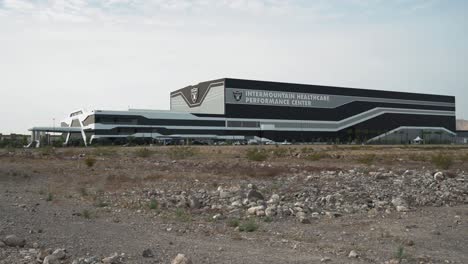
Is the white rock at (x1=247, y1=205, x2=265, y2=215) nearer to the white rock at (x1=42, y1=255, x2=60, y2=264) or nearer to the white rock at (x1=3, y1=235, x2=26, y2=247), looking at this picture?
the white rock at (x1=3, y1=235, x2=26, y2=247)

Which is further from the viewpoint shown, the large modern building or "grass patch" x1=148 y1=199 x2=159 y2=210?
the large modern building

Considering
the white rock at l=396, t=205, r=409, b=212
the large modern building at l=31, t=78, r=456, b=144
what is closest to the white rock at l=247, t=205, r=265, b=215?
the white rock at l=396, t=205, r=409, b=212

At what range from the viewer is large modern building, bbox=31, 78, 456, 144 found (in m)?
126

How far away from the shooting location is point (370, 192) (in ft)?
64.4

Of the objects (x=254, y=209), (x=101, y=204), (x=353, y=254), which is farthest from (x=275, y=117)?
(x=353, y=254)

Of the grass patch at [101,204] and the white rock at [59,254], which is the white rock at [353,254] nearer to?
the white rock at [59,254]

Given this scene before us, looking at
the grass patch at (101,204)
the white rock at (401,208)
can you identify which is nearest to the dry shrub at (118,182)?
the grass patch at (101,204)

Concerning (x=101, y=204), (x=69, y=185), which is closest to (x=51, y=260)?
(x=101, y=204)

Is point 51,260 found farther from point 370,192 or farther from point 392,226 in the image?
Result: point 370,192

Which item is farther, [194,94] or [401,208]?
[194,94]

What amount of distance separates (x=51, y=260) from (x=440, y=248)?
780 cm

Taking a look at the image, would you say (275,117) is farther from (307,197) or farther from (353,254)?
(353,254)

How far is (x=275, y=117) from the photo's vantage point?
140 metres

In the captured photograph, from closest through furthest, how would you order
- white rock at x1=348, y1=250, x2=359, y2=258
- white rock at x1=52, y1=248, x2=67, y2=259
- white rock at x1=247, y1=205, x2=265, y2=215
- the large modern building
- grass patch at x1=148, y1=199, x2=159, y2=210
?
white rock at x1=52, y1=248, x2=67, y2=259
white rock at x1=348, y1=250, x2=359, y2=258
white rock at x1=247, y1=205, x2=265, y2=215
grass patch at x1=148, y1=199, x2=159, y2=210
the large modern building
